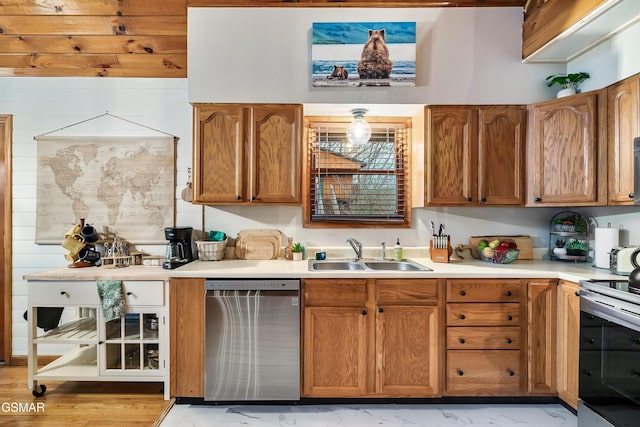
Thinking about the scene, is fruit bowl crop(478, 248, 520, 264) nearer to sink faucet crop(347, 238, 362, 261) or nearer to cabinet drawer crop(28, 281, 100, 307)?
sink faucet crop(347, 238, 362, 261)

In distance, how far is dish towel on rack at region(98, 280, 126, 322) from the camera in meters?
2.31

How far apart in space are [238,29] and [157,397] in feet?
9.00

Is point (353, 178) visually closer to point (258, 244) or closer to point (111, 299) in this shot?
point (258, 244)

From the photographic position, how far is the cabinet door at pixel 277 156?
2557 mm

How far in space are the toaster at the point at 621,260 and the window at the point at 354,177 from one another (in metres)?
1.36

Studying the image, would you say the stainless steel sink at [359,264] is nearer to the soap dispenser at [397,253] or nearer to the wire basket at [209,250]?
the soap dispenser at [397,253]

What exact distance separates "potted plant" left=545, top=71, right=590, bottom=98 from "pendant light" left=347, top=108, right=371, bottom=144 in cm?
137

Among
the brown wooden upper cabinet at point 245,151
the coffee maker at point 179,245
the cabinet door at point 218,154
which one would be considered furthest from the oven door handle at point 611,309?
the coffee maker at point 179,245

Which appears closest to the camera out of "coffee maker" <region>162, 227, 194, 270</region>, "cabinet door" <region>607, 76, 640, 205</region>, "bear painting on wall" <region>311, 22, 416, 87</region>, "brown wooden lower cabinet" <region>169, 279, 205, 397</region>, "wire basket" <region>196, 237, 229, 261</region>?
"cabinet door" <region>607, 76, 640, 205</region>

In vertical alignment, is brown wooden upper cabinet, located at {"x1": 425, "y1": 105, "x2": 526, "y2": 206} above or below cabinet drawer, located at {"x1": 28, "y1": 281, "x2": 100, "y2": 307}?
above

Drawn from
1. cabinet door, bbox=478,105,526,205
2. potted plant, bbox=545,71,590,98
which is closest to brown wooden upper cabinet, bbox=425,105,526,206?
cabinet door, bbox=478,105,526,205

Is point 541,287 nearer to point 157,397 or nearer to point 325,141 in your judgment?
point 325,141

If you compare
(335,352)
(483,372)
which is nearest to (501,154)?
(483,372)

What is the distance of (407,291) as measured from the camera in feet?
7.34
